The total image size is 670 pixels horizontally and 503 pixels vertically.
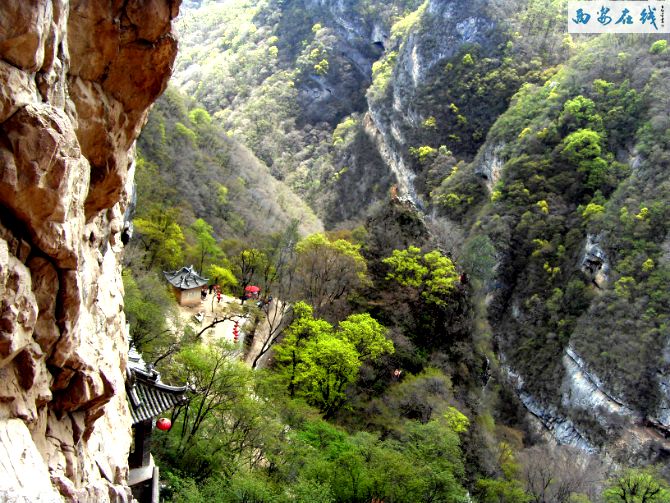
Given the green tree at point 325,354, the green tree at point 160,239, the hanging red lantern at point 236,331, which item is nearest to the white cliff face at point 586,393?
the green tree at point 325,354

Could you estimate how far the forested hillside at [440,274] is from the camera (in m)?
20.0

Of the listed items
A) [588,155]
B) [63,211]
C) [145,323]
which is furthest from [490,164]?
[63,211]

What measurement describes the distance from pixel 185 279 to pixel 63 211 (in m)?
27.7

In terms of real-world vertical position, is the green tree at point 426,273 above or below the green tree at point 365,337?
above

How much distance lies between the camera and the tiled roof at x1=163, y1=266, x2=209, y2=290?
112ft

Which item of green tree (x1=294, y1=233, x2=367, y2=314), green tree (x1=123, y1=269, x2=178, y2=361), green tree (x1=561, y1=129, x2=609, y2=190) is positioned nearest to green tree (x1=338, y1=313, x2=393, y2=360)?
green tree (x1=294, y1=233, x2=367, y2=314)

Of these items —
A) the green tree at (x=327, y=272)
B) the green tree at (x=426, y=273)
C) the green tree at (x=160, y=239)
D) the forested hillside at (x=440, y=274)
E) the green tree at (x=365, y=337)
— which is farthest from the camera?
the green tree at (x=160, y=239)

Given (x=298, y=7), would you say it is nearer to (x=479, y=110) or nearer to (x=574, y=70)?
(x=479, y=110)

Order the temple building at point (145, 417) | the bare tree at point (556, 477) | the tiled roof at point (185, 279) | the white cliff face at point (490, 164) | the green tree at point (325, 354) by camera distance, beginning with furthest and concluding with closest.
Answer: the white cliff face at point (490, 164) < the tiled roof at point (185, 279) < the bare tree at point (556, 477) < the green tree at point (325, 354) < the temple building at point (145, 417)

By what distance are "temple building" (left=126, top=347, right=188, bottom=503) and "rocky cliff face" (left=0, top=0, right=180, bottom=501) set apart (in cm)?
339

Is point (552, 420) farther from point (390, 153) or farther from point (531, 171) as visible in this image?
point (390, 153)

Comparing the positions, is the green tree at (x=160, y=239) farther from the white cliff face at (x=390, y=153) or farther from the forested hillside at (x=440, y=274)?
the white cliff face at (x=390, y=153)

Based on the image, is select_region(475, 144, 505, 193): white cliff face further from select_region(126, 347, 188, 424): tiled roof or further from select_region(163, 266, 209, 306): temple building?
select_region(126, 347, 188, 424): tiled roof

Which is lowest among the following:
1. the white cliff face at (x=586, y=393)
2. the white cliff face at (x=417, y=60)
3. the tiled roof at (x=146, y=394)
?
the white cliff face at (x=586, y=393)
